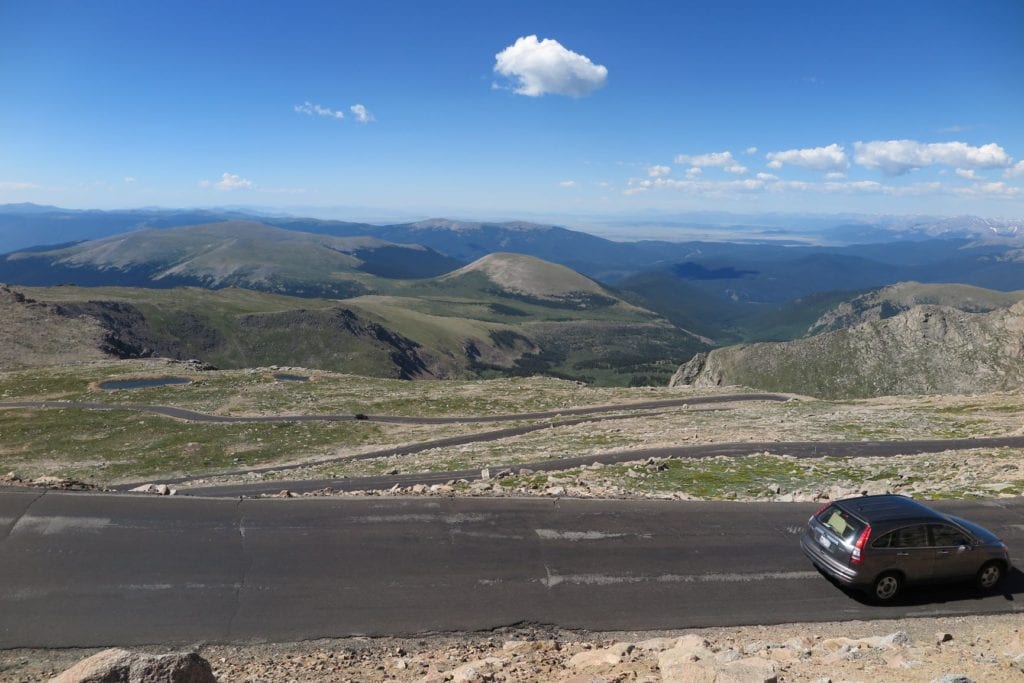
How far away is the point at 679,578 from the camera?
1744cm

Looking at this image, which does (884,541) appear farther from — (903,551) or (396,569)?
(396,569)

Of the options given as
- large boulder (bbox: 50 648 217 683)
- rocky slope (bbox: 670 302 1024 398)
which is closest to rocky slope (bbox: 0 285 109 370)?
large boulder (bbox: 50 648 217 683)

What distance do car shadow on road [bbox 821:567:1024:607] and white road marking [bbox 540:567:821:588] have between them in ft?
4.38

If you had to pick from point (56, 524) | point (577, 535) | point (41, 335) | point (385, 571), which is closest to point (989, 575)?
point (577, 535)

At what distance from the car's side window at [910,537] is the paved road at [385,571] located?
165cm

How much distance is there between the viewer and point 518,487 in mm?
26266

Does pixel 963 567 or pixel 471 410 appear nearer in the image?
pixel 963 567

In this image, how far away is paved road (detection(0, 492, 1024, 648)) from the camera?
14.6 metres

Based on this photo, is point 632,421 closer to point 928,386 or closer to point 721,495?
point 721,495

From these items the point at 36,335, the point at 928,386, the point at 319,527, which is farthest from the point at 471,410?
the point at 928,386

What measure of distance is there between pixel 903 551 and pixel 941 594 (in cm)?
207

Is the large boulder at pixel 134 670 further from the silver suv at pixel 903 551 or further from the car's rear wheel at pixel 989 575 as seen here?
the car's rear wheel at pixel 989 575

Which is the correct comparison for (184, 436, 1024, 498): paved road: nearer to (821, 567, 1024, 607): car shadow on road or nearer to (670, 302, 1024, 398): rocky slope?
(821, 567, 1024, 607): car shadow on road

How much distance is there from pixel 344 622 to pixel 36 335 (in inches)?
5850
